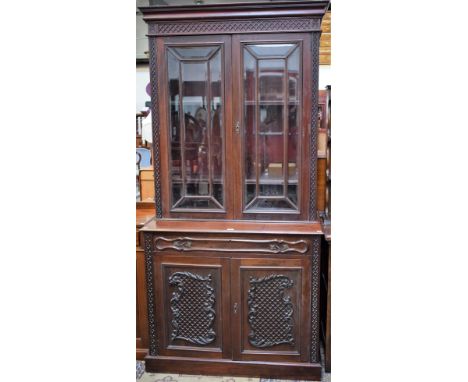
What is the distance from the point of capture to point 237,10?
194 cm

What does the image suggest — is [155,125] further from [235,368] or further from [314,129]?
[235,368]

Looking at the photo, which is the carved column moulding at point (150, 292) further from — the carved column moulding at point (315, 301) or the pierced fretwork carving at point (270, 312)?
the carved column moulding at point (315, 301)

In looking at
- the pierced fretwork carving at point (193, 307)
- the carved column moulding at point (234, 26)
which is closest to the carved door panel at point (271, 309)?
the pierced fretwork carving at point (193, 307)

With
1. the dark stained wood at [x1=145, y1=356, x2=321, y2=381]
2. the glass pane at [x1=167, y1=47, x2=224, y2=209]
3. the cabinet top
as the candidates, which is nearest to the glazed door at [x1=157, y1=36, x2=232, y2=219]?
the glass pane at [x1=167, y1=47, x2=224, y2=209]

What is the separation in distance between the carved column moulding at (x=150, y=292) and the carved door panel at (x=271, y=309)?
1.47ft

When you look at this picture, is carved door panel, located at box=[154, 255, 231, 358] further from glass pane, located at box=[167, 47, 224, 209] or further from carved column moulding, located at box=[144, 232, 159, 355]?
glass pane, located at box=[167, 47, 224, 209]

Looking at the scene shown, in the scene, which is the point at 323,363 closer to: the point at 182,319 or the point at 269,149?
the point at 182,319

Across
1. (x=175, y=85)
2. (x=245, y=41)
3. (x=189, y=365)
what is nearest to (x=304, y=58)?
(x=245, y=41)

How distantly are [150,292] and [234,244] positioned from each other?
55 centimetres

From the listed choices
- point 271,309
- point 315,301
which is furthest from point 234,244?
point 315,301

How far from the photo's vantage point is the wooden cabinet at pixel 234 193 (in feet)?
6.53

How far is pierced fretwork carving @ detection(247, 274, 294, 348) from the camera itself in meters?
2.04

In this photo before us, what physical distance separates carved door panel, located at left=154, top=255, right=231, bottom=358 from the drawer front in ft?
0.20

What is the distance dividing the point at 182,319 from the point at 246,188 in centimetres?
81
